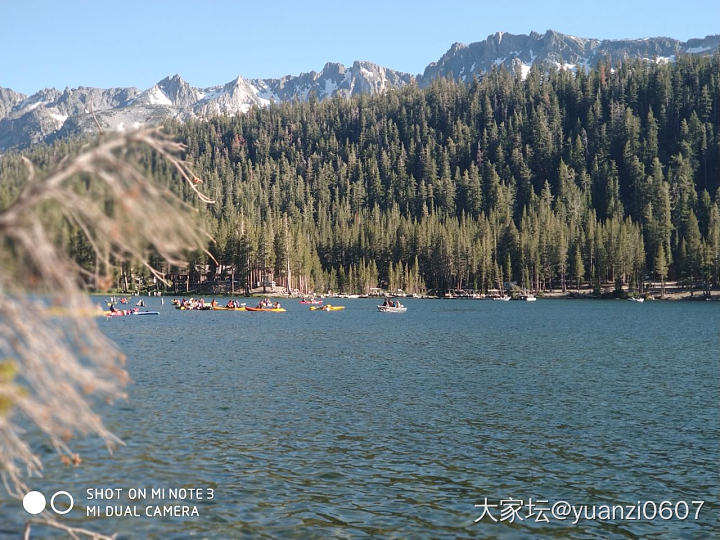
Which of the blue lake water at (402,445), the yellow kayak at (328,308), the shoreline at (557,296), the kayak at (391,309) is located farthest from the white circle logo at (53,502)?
the shoreline at (557,296)

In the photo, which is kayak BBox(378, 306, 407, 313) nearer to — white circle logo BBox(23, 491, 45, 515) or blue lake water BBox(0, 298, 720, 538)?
blue lake water BBox(0, 298, 720, 538)

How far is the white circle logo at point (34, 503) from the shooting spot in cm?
1515

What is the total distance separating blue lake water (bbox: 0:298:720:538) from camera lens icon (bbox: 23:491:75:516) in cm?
25

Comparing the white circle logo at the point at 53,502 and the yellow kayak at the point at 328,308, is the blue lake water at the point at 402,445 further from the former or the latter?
the yellow kayak at the point at 328,308

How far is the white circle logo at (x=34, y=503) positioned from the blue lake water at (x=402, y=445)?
0.28 meters

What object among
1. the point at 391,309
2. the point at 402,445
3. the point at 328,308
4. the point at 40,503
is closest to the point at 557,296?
the point at 391,309

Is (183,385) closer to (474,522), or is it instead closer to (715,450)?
(474,522)

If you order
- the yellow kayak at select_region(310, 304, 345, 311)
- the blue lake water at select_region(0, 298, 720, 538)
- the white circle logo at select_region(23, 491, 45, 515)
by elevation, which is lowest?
the blue lake water at select_region(0, 298, 720, 538)

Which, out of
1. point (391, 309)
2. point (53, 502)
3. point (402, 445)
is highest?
point (391, 309)

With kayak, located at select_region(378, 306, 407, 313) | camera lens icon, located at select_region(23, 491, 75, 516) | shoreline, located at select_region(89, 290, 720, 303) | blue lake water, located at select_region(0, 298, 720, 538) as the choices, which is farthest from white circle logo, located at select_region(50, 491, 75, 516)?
shoreline, located at select_region(89, 290, 720, 303)

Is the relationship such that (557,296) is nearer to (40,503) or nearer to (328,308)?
(328,308)

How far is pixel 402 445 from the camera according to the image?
21.0m

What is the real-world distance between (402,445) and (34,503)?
11029mm

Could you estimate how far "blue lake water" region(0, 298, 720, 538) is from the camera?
1502 centimetres
